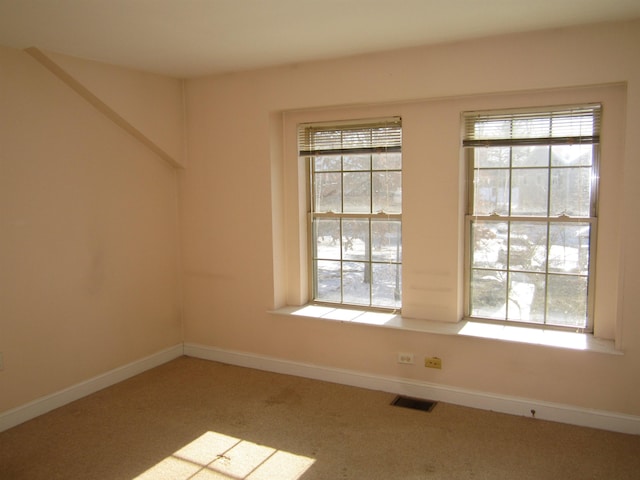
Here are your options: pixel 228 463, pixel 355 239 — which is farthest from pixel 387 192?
pixel 228 463

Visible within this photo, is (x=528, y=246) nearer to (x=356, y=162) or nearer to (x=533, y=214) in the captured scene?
(x=533, y=214)

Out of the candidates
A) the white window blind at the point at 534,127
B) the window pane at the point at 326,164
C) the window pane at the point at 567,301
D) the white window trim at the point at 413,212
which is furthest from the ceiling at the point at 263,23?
the window pane at the point at 567,301

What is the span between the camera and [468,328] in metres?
3.62

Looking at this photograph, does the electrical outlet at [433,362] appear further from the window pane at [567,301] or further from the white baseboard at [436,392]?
the window pane at [567,301]

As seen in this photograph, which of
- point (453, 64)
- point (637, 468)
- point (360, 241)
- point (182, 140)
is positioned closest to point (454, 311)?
point (360, 241)

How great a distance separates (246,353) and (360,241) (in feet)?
4.55

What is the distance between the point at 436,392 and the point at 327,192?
1.75 meters

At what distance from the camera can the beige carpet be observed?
9.27 feet

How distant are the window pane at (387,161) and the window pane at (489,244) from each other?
717mm

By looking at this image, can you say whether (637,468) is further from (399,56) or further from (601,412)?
(399,56)

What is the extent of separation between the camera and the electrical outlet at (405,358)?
147 inches

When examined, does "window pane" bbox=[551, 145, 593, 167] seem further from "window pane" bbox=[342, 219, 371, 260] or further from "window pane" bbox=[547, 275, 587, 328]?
"window pane" bbox=[342, 219, 371, 260]

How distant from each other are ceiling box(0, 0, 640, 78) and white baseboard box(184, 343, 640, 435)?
2366 mm

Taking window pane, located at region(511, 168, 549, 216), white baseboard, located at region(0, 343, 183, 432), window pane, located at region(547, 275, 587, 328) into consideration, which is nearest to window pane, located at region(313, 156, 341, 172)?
window pane, located at region(511, 168, 549, 216)
